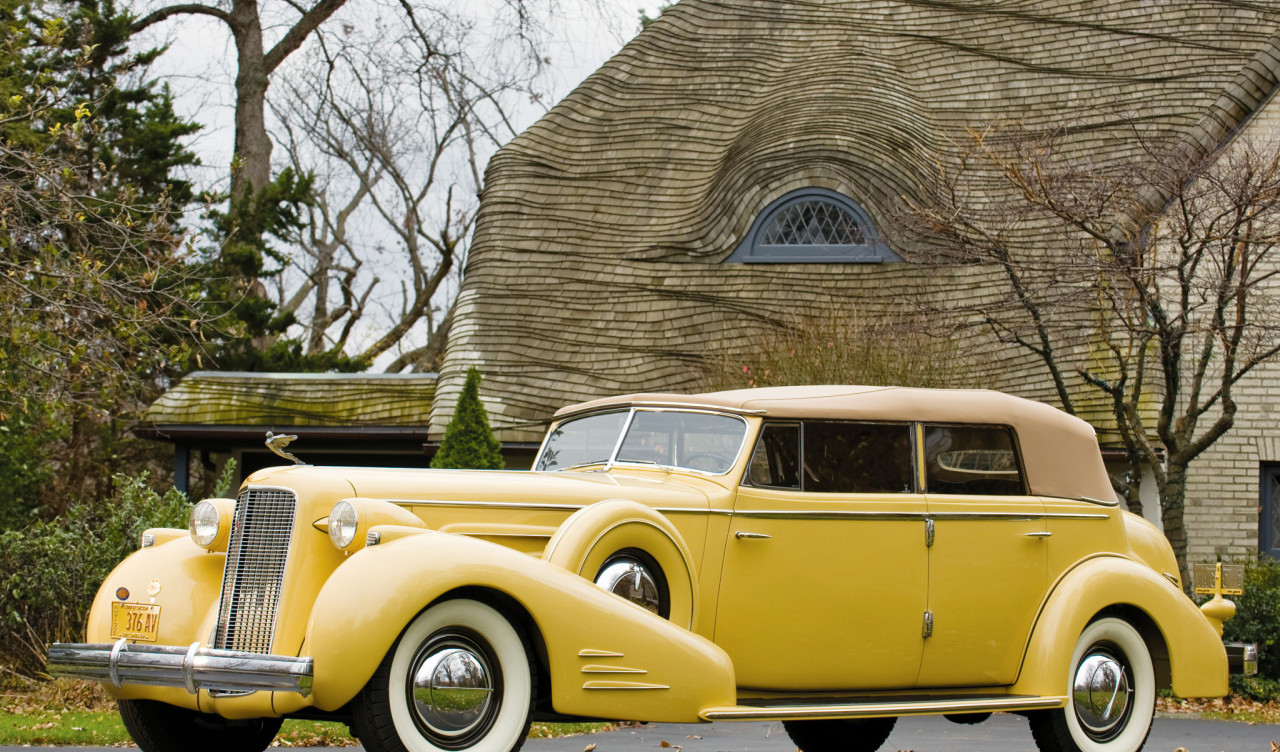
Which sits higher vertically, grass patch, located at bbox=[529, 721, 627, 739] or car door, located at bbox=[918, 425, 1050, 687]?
car door, located at bbox=[918, 425, 1050, 687]

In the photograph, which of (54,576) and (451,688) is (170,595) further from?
(54,576)

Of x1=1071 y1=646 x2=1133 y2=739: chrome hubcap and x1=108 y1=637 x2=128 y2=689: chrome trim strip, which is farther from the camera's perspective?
x1=1071 y1=646 x2=1133 y2=739: chrome hubcap

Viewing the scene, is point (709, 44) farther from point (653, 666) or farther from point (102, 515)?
point (653, 666)

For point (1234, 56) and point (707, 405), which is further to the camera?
point (1234, 56)

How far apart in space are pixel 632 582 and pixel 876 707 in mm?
1323

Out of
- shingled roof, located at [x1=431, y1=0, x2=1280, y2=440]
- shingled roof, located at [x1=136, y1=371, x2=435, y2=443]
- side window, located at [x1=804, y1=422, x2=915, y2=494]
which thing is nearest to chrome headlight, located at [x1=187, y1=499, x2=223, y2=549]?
side window, located at [x1=804, y1=422, x2=915, y2=494]

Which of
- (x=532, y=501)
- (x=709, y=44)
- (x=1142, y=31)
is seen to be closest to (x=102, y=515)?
(x=532, y=501)

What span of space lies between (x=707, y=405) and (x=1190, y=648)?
3.00m

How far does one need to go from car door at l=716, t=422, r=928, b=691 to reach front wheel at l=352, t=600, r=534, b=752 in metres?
1.25

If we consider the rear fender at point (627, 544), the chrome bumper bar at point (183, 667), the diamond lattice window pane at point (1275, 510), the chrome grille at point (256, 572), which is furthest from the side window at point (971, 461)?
the diamond lattice window pane at point (1275, 510)

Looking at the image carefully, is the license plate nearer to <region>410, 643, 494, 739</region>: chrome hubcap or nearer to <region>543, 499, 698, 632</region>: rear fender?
<region>410, 643, 494, 739</region>: chrome hubcap

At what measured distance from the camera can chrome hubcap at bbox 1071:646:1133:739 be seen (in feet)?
22.1

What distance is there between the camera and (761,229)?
16.9m

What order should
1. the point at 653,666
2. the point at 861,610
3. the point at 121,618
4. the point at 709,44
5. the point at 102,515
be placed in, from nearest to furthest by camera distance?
the point at 653,666, the point at 121,618, the point at 861,610, the point at 102,515, the point at 709,44
